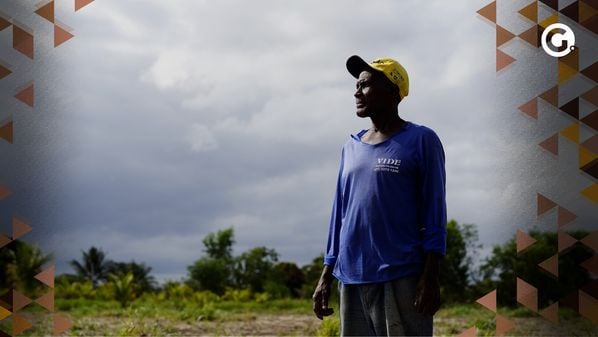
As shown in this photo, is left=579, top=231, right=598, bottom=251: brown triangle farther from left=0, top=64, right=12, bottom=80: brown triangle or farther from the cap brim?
left=0, top=64, right=12, bottom=80: brown triangle

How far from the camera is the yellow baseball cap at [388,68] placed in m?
2.77

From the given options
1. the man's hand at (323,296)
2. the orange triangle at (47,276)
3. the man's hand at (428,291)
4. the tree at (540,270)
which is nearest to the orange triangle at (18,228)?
the orange triangle at (47,276)

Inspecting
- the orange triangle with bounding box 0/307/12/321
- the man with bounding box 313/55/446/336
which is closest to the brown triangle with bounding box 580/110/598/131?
the man with bounding box 313/55/446/336

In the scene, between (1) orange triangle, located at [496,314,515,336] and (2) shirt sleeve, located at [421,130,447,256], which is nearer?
(2) shirt sleeve, located at [421,130,447,256]

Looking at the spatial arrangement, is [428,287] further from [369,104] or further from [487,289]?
[487,289]

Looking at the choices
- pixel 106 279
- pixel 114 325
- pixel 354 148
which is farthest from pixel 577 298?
pixel 106 279

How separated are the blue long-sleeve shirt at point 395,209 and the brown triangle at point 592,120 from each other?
3.40ft

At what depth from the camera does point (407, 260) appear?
2561mm

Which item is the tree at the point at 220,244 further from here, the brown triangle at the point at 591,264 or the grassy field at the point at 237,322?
the brown triangle at the point at 591,264

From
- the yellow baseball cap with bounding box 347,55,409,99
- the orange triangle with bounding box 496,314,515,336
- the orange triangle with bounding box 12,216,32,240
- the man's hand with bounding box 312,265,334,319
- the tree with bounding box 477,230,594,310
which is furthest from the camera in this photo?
the tree with bounding box 477,230,594,310

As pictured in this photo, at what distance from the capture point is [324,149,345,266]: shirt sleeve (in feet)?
9.63

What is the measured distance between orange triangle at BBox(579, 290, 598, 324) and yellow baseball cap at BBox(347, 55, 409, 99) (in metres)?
1.51

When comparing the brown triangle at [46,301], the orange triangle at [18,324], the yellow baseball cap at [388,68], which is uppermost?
the yellow baseball cap at [388,68]

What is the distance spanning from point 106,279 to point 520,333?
7259 mm
